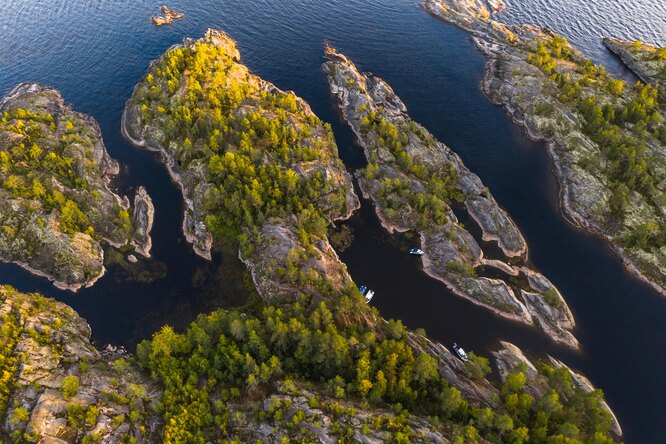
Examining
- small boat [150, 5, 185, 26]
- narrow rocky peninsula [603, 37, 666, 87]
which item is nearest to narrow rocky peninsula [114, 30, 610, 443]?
small boat [150, 5, 185, 26]

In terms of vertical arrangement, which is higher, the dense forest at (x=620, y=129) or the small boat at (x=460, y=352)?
the dense forest at (x=620, y=129)

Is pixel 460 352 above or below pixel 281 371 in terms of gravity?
above

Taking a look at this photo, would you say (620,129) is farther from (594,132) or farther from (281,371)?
(281,371)

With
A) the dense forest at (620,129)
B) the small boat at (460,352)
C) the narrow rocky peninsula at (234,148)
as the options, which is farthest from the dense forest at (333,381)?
the dense forest at (620,129)

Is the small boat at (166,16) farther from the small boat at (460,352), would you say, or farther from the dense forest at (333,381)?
the small boat at (460,352)

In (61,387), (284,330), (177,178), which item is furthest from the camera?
(177,178)

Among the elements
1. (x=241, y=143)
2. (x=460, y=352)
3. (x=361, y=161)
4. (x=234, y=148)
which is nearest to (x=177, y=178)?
(x=234, y=148)
